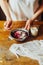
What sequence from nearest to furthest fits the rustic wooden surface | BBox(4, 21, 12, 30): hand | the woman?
1. the rustic wooden surface
2. BBox(4, 21, 12, 30): hand
3. the woman

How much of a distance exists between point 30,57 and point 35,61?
0.05m

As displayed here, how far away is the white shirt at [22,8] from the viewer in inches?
73.3

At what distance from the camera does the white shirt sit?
1862 mm

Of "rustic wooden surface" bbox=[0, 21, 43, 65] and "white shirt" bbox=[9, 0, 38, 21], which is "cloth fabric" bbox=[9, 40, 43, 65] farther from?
"white shirt" bbox=[9, 0, 38, 21]

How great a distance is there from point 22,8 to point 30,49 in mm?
754

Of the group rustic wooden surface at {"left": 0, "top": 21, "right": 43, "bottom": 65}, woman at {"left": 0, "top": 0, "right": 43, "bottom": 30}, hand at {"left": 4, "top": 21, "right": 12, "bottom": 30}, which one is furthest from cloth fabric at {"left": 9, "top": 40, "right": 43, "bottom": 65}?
woman at {"left": 0, "top": 0, "right": 43, "bottom": 30}

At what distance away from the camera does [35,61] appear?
3.68ft

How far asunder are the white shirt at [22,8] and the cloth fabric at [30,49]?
63cm

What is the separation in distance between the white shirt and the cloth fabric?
0.63m

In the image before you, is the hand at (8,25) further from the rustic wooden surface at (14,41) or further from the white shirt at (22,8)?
the white shirt at (22,8)

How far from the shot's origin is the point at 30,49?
1232 mm

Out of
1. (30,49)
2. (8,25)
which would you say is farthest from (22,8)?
(30,49)

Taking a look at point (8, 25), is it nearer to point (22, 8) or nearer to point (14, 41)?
point (14, 41)

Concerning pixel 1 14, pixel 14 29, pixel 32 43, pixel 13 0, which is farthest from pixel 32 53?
pixel 1 14
